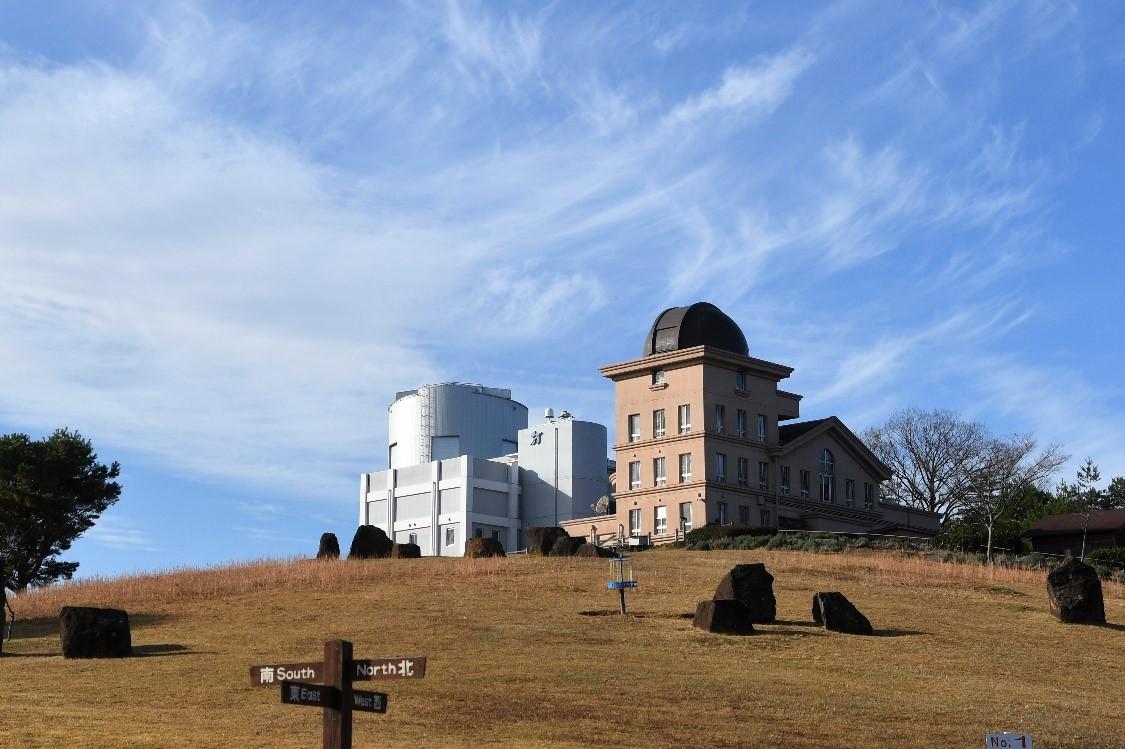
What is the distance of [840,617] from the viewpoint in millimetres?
44000

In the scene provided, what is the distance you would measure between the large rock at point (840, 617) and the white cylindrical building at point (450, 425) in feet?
243

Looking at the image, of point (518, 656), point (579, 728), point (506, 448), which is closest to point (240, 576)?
point (518, 656)

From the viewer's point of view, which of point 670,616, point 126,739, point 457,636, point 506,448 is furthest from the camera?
point 506,448

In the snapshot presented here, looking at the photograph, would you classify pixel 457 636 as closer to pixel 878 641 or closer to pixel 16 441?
pixel 878 641

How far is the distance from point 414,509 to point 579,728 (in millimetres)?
82568

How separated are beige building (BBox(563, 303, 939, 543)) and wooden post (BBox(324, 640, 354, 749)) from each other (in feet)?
229

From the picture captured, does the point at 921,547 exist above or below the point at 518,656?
above

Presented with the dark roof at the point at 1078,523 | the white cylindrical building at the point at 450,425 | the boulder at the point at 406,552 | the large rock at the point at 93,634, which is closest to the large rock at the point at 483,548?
the boulder at the point at 406,552

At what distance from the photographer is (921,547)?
77.9 m

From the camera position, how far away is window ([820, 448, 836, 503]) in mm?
97812

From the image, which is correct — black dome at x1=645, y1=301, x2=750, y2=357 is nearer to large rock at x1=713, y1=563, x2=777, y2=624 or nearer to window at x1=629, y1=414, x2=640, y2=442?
window at x1=629, y1=414, x2=640, y2=442

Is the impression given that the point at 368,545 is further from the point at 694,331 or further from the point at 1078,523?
the point at 1078,523

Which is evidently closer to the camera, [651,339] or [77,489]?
[77,489]

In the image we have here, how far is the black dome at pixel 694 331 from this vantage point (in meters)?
93.6
